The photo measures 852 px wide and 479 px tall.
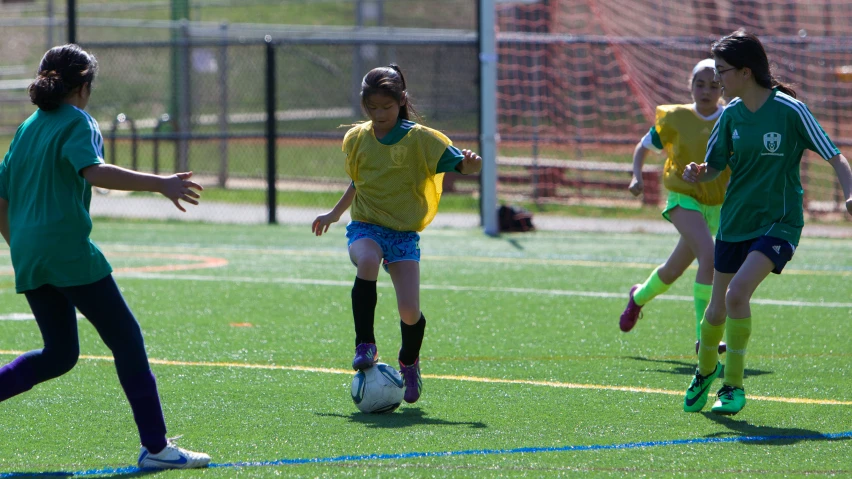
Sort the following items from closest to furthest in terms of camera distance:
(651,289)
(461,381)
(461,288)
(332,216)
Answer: (332,216)
(461,381)
(651,289)
(461,288)

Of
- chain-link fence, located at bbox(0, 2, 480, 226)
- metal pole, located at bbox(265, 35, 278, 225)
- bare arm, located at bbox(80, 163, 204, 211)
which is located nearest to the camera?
bare arm, located at bbox(80, 163, 204, 211)

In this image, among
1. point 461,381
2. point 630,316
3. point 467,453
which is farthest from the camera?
point 630,316

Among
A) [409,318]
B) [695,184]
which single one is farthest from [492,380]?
[695,184]

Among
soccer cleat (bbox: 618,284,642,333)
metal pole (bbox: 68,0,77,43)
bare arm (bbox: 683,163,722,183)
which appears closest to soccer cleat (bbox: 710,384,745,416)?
bare arm (bbox: 683,163,722,183)

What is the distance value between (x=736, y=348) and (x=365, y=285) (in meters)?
1.80

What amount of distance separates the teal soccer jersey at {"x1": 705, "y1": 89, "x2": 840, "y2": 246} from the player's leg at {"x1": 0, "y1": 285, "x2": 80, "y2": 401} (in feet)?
9.83

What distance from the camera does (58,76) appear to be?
4.42 meters

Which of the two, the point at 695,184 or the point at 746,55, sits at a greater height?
the point at 746,55

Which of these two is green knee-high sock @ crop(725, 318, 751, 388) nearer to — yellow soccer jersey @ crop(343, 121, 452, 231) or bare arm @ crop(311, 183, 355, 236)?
yellow soccer jersey @ crop(343, 121, 452, 231)

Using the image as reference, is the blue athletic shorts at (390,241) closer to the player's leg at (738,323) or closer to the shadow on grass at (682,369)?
the player's leg at (738,323)

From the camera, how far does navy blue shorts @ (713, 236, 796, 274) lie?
5230 mm

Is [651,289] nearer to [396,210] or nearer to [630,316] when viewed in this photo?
[630,316]

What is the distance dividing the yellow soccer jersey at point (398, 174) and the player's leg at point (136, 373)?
1585 millimetres

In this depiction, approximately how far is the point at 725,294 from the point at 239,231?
31.0 ft
